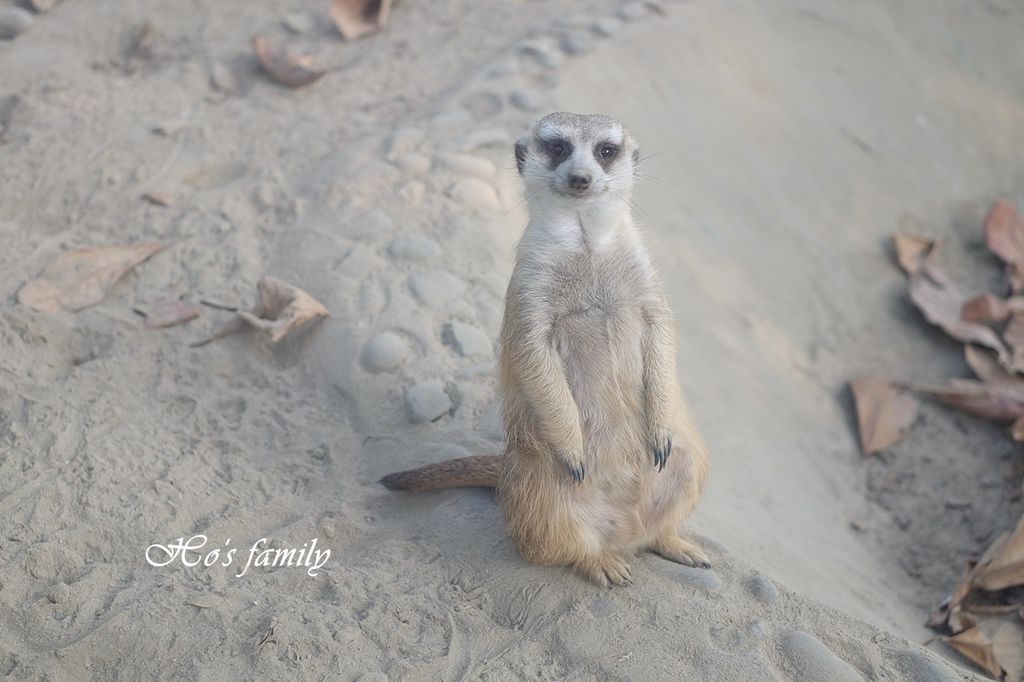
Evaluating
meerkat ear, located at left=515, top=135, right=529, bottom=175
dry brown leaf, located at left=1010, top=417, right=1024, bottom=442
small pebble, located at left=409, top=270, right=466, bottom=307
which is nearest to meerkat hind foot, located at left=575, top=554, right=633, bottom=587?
meerkat ear, located at left=515, top=135, right=529, bottom=175

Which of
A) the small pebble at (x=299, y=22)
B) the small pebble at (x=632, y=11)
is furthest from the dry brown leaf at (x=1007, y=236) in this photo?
the small pebble at (x=299, y=22)

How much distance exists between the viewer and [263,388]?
3.12 metres

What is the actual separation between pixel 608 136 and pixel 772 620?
1286mm

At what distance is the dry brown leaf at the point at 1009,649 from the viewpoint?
2781 millimetres

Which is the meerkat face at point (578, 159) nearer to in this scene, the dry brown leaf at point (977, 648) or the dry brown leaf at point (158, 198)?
the dry brown leaf at point (977, 648)

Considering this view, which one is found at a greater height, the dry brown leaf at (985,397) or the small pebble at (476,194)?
the small pebble at (476,194)

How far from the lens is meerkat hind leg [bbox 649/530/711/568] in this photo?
2.53 metres

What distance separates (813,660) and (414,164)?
250 centimetres

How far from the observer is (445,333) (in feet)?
10.7

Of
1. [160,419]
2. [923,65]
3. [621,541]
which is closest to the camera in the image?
[621,541]

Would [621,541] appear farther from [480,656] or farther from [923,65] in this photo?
[923,65]

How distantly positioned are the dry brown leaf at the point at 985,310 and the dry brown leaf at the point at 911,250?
37 centimetres

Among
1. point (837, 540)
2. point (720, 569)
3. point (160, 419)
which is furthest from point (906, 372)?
point (160, 419)

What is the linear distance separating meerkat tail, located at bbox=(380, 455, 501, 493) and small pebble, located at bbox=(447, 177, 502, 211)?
54.8 inches
